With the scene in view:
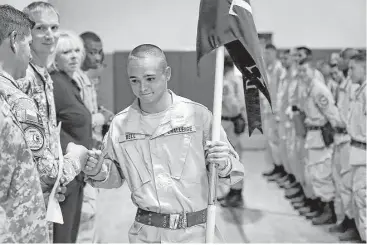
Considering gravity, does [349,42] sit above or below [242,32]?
above

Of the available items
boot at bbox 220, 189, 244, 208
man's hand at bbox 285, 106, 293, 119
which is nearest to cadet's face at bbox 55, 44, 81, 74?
boot at bbox 220, 189, 244, 208

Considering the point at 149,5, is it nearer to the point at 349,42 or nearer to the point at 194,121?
the point at 194,121

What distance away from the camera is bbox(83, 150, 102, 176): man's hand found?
1.71 m

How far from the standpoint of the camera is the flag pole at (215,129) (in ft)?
5.34

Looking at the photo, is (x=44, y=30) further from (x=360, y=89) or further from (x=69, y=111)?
(x=360, y=89)

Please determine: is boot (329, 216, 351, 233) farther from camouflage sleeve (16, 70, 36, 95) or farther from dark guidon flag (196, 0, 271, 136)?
camouflage sleeve (16, 70, 36, 95)

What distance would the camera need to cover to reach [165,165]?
1.75 metres

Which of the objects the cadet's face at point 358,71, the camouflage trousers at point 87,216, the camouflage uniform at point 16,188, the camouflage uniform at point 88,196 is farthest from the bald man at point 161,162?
the cadet's face at point 358,71

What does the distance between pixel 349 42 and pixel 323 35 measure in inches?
19.3

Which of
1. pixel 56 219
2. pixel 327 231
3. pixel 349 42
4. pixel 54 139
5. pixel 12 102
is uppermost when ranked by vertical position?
pixel 349 42

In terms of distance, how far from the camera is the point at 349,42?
7.82m

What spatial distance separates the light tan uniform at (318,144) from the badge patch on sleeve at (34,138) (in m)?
3.29

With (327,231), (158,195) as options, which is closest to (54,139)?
(158,195)

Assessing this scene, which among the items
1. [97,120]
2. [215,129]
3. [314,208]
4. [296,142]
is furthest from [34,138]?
[296,142]
